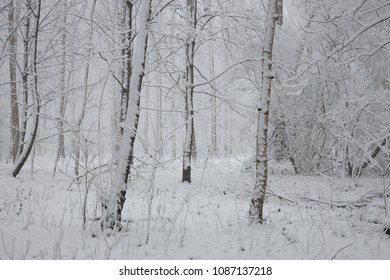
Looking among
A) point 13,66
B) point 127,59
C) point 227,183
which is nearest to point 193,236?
point 127,59

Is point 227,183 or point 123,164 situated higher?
point 123,164

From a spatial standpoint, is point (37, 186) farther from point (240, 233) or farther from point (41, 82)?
point (240, 233)

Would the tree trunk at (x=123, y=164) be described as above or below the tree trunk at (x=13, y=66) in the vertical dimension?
below

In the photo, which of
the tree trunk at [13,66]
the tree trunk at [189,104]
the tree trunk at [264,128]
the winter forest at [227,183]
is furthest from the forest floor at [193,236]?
the tree trunk at [13,66]

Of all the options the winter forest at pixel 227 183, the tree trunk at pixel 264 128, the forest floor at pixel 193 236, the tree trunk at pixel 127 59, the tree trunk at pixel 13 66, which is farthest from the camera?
the tree trunk at pixel 13 66

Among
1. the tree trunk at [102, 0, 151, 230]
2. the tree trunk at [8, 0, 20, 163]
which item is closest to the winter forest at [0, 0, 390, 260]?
the tree trunk at [102, 0, 151, 230]

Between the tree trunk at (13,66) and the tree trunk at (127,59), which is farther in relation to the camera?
the tree trunk at (13,66)

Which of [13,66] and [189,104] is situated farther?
[13,66]

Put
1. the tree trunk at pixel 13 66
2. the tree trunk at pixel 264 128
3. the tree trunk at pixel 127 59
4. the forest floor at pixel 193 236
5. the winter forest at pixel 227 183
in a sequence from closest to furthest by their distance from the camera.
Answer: the forest floor at pixel 193 236 < the winter forest at pixel 227 183 < the tree trunk at pixel 264 128 < the tree trunk at pixel 127 59 < the tree trunk at pixel 13 66

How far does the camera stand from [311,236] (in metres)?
4.17

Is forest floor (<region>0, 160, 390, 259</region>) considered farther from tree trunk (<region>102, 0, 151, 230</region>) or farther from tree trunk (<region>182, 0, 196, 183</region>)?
tree trunk (<region>182, 0, 196, 183</region>)

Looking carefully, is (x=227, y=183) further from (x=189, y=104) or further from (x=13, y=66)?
(x=13, y=66)

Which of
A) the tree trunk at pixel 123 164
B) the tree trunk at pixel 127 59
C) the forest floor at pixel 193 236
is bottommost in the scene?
the forest floor at pixel 193 236

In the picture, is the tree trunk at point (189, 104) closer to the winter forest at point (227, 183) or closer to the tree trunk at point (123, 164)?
the winter forest at point (227, 183)
